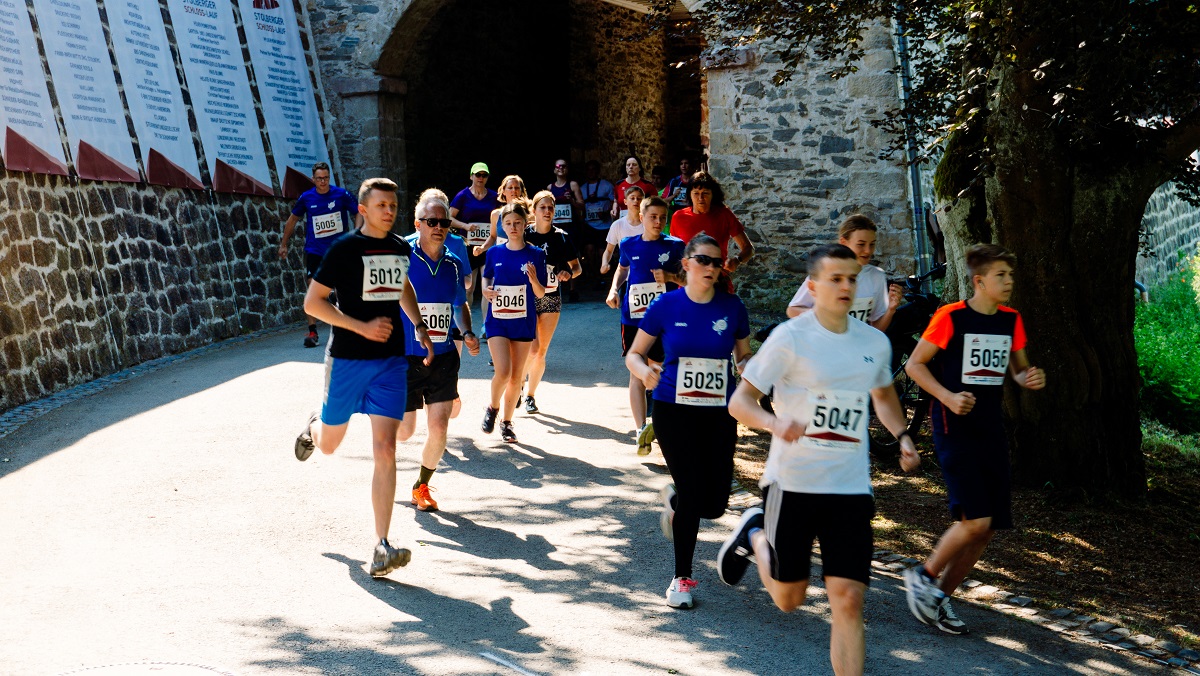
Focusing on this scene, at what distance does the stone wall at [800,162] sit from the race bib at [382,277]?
9.42 m

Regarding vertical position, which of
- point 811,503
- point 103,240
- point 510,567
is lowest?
point 510,567

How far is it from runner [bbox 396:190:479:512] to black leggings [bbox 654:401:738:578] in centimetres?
172

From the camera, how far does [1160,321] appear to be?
15234 millimetres

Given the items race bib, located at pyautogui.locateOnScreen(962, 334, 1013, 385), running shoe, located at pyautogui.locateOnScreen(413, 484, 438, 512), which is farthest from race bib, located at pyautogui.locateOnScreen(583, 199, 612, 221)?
race bib, located at pyautogui.locateOnScreen(962, 334, 1013, 385)

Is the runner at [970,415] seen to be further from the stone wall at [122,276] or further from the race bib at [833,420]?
the stone wall at [122,276]

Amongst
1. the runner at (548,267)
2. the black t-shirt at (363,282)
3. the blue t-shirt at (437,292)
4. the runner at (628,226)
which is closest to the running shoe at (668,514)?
the black t-shirt at (363,282)

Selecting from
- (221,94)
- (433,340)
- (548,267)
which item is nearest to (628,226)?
(548,267)

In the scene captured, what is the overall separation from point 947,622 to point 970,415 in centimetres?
86

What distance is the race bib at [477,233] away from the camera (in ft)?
37.8

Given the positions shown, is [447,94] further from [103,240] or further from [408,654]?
[408,654]

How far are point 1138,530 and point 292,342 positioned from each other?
29.5 ft

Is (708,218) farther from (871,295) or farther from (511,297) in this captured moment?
(871,295)

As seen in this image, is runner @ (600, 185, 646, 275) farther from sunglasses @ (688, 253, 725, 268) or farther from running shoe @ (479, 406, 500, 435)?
sunglasses @ (688, 253, 725, 268)

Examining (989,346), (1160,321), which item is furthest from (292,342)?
(1160,321)
